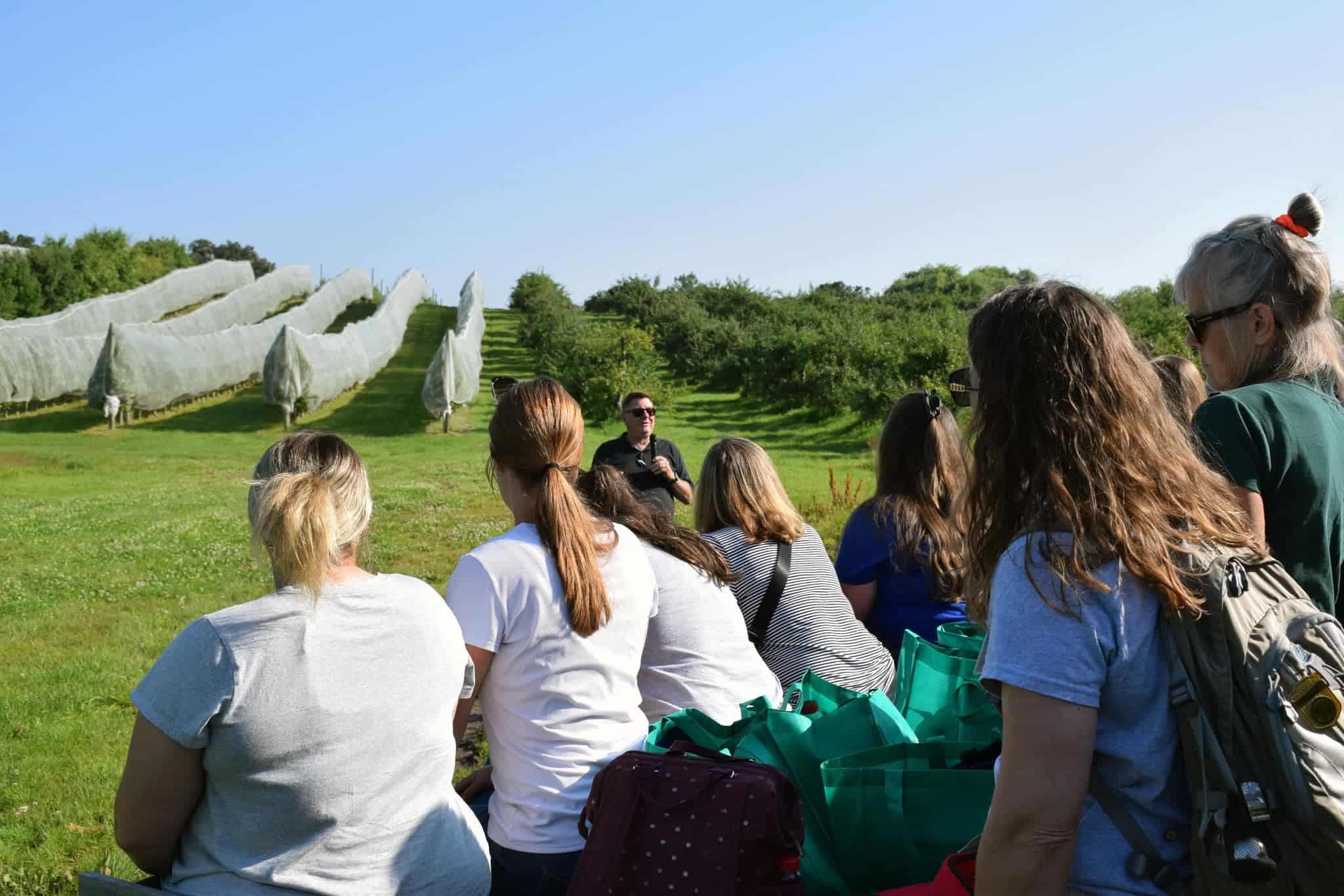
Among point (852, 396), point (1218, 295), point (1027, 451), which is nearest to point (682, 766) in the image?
point (1027, 451)

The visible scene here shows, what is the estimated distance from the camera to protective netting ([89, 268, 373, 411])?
27.6m

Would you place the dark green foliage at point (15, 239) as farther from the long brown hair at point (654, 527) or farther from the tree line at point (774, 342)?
the long brown hair at point (654, 527)

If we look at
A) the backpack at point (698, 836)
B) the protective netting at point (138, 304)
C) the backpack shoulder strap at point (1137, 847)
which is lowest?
the backpack at point (698, 836)

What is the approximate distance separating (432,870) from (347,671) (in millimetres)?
521

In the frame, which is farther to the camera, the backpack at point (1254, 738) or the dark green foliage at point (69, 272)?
the dark green foliage at point (69, 272)

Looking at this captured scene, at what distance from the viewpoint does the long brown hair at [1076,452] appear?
1514 mm

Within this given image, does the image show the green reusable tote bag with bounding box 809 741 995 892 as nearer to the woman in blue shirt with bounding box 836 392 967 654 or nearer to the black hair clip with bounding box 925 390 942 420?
Result: the woman in blue shirt with bounding box 836 392 967 654

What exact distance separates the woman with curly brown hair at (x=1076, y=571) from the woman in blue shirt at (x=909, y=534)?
2.15m

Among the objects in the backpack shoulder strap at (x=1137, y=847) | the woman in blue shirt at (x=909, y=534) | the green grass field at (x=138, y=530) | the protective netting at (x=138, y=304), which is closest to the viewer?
the backpack shoulder strap at (x=1137, y=847)

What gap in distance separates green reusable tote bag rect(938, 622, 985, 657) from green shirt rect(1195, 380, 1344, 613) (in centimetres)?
89

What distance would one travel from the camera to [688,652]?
3203mm

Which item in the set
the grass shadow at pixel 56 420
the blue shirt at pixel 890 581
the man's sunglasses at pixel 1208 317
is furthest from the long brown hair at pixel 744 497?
the grass shadow at pixel 56 420

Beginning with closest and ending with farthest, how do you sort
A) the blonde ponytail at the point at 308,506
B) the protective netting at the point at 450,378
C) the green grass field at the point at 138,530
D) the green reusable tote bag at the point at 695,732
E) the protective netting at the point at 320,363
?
the blonde ponytail at the point at 308,506 < the green reusable tote bag at the point at 695,732 < the green grass field at the point at 138,530 < the protective netting at the point at 450,378 < the protective netting at the point at 320,363

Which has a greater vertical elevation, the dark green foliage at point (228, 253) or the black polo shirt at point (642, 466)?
the dark green foliage at point (228, 253)
